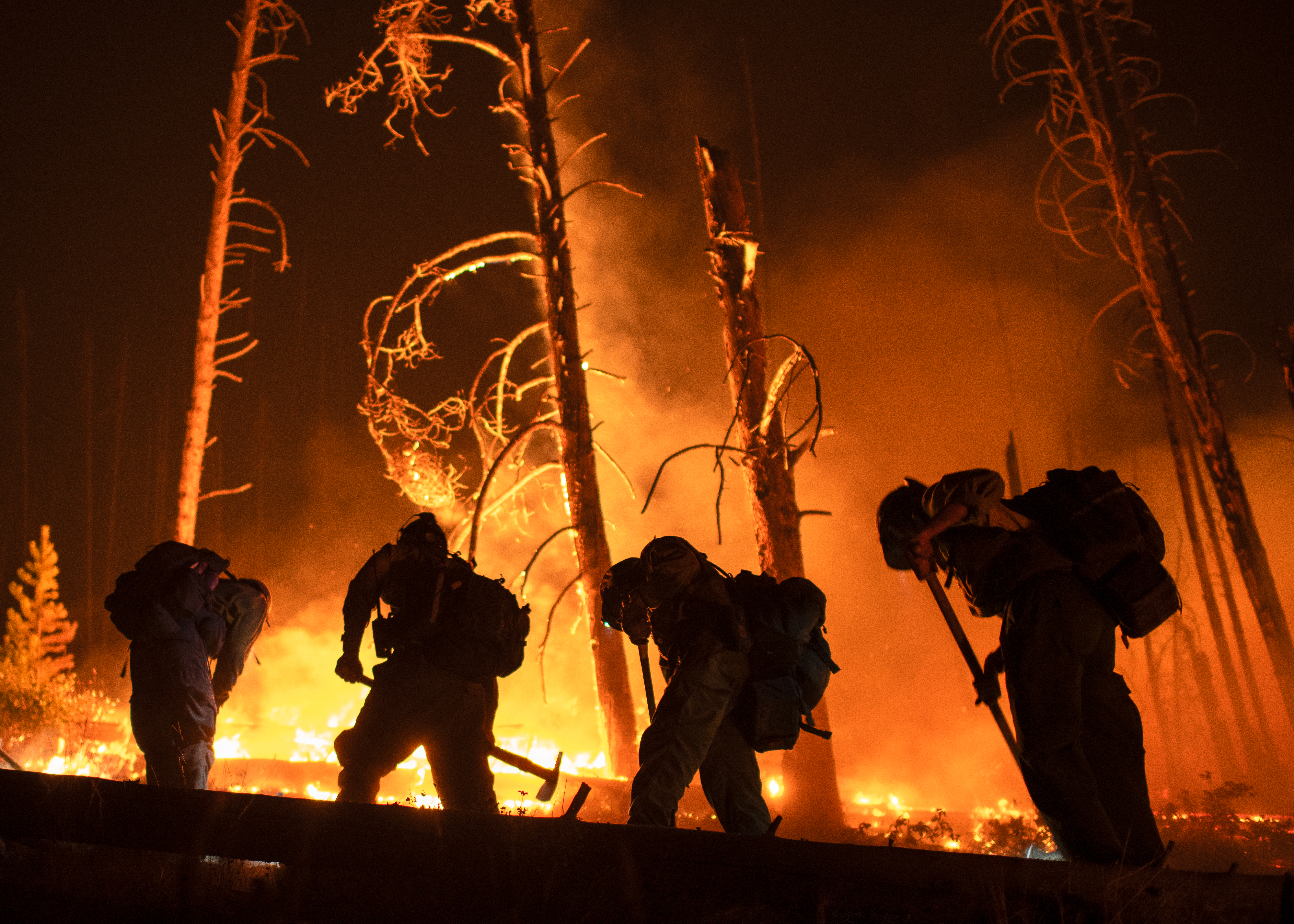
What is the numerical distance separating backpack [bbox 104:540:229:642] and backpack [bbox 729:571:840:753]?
3.21 m

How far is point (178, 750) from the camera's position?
4.37m

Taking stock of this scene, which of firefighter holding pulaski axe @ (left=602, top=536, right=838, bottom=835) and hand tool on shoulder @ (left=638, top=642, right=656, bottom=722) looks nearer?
firefighter holding pulaski axe @ (left=602, top=536, right=838, bottom=835)

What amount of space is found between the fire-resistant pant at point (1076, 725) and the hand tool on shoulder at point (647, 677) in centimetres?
164

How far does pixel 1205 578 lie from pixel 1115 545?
14.1 meters

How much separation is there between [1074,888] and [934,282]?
21.5m

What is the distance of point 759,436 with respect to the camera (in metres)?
8.49

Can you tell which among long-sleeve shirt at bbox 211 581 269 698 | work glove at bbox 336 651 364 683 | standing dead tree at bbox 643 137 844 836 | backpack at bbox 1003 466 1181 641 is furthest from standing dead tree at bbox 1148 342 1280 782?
long-sleeve shirt at bbox 211 581 269 698

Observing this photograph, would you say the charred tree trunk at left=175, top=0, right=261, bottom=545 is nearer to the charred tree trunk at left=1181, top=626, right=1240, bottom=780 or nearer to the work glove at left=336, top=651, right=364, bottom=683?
the work glove at left=336, top=651, right=364, bottom=683

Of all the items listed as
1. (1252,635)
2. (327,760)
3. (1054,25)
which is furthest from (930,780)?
(1054,25)

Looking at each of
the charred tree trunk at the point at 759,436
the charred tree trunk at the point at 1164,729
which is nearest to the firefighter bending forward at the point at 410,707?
the charred tree trunk at the point at 759,436

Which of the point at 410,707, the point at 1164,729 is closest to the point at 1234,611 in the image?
the point at 1164,729

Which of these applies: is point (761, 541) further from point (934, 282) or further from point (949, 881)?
point (934, 282)

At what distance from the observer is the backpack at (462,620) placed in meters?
4.09

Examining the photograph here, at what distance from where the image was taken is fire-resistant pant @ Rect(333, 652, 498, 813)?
151 inches
